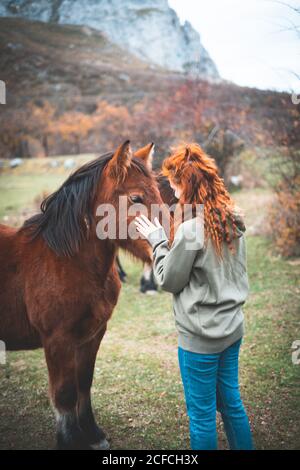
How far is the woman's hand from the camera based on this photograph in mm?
2137

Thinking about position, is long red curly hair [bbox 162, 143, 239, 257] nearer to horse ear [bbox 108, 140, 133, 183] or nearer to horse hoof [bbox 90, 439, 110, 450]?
horse ear [bbox 108, 140, 133, 183]

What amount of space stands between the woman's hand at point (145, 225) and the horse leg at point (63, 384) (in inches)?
41.0

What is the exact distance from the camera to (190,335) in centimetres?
194

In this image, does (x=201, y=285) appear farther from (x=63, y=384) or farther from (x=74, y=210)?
(x=63, y=384)

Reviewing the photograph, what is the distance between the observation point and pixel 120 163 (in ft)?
7.71

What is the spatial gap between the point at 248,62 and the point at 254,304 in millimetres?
5543

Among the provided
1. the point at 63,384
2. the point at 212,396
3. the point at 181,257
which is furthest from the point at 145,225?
the point at 63,384

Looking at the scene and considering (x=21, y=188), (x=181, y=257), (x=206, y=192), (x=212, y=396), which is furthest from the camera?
(x=21, y=188)

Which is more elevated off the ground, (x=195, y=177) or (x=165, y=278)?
(x=195, y=177)

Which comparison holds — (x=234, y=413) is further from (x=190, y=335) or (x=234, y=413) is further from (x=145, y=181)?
(x=145, y=181)

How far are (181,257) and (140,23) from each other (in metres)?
26.5

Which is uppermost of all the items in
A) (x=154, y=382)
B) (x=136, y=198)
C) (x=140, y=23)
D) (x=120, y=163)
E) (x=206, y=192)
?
(x=140, y=23)

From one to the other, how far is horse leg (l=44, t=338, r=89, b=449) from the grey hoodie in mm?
940

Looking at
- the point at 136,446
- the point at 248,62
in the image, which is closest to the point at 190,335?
the point at 136,446
